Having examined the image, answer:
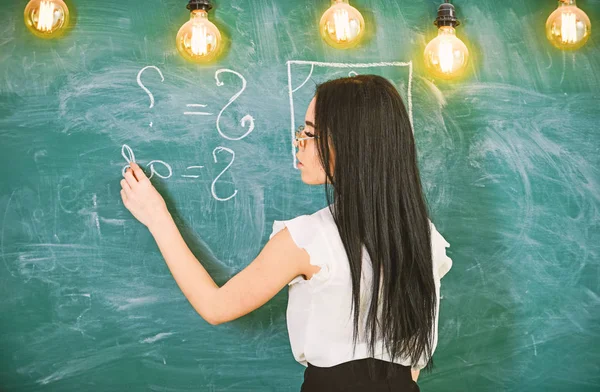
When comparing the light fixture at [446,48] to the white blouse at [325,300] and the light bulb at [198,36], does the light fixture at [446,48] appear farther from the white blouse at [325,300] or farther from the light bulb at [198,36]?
the white blouse at [325,300]

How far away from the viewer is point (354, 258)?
154 cm

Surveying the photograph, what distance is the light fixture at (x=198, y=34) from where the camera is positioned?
2027mm

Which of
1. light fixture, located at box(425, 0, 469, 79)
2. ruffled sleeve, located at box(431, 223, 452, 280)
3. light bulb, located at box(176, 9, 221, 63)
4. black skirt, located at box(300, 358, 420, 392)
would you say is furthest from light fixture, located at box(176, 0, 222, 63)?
black skirt, located at box(300, 358, 420, 392)

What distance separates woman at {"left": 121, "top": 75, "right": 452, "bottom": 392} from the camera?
5.04 feet

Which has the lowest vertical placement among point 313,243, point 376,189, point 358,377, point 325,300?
point 358,377

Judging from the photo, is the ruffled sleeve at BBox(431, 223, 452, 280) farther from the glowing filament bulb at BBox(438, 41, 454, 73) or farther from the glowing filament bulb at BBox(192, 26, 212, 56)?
the glowing filament bulb at BBox(192, 26, 212, 56)

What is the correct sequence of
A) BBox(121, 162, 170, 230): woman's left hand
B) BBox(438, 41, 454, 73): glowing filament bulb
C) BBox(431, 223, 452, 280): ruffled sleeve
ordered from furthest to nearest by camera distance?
BBox(438, 41, 454, 73): glowing filament bulb < BBox(121, 162, 170, 230): woman's left hand < BBox(431, 223, 452, 280): ruffled sleeve

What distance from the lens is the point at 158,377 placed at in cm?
211

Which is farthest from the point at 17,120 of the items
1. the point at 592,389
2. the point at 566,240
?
the point at 592,389

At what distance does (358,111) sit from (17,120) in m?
1.07

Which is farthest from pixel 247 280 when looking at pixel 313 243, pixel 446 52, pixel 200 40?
pixel 446 52

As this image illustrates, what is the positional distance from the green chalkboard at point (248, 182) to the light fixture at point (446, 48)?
0.08 m

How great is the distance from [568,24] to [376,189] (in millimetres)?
1105

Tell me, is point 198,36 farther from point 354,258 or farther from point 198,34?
point 354,258
